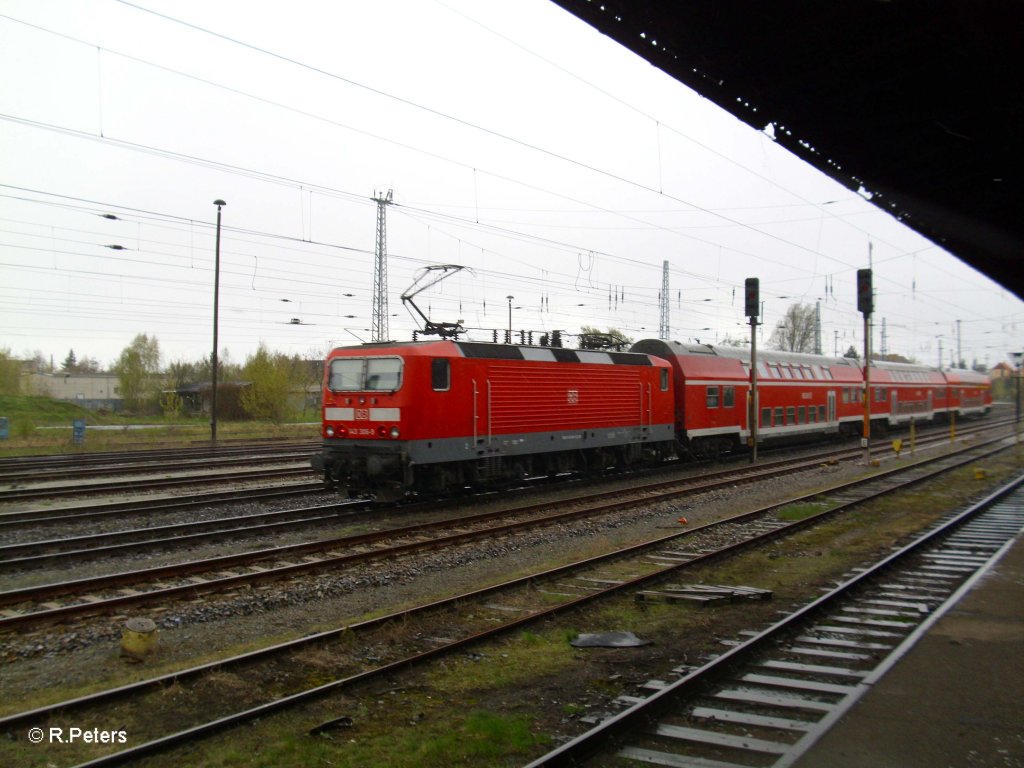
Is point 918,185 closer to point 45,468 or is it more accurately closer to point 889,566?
point 889,566

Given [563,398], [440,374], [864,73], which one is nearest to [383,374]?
[440,374]

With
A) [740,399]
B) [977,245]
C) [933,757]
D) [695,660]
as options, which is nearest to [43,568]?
[695,660]

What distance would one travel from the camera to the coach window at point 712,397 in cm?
2419

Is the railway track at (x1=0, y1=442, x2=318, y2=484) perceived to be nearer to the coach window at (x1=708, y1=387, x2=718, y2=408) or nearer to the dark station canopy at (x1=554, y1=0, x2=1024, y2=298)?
the coach window at (x1=708, y1=387, x2=718, y2=408)

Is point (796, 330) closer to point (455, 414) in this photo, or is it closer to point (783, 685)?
point (455, 414)

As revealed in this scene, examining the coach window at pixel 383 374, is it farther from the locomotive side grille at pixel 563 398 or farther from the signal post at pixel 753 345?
the signal post at pixel 753 345

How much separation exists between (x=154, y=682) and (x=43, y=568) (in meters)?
5.53

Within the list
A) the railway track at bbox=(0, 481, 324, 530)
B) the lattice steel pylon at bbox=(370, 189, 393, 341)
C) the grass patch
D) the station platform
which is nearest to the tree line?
the lattice steel pylon at bbox=(370, 189, 393, 341)

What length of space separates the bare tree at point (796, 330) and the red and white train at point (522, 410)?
128 ft

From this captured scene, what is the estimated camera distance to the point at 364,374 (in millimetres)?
14914

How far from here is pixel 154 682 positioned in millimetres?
6016

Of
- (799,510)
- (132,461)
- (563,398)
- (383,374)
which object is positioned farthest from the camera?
(132,461)

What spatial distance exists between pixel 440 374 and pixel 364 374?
1550mm

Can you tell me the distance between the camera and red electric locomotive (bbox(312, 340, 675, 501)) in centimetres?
1424
